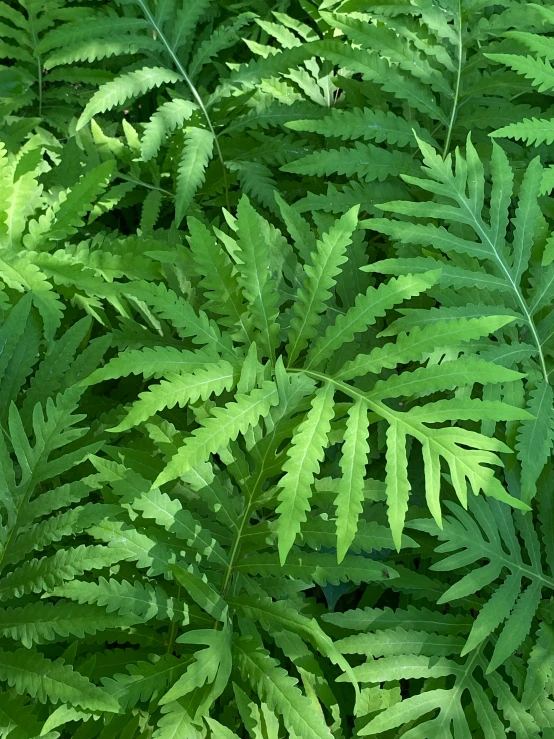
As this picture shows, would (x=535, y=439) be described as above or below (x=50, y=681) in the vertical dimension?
above

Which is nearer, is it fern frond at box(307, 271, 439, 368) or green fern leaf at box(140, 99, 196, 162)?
fern frond at box(307, 271, 439, 368)

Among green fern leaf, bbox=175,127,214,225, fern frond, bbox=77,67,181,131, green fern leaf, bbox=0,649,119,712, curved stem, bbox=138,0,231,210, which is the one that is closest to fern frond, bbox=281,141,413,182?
green fern leaf, bbox=175,127,214,225

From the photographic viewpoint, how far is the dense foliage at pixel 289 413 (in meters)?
1.44

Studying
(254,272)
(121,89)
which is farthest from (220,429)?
(121,89)

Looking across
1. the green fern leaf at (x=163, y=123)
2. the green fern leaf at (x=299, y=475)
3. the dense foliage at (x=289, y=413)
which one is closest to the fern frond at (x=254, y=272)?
the dense foliage at (x=289, y=413)

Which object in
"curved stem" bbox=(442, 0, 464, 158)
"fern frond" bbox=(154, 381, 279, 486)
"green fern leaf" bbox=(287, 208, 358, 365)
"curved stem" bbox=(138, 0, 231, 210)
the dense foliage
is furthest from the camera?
"curved stem" bbox=(138, 0, 231, 210)

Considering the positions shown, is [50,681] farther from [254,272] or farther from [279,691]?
[254,272]

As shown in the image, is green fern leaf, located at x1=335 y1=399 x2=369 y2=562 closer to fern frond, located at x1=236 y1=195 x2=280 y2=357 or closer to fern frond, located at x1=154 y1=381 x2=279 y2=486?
fern frond, located at x1=154 y1=381 x2=279 y2=486

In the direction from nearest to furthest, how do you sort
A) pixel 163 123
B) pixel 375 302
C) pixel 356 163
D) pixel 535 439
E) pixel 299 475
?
pixel 299 475 → pixel 375 302 → pixel 535 439 → pixel 356 163 → pixel 163 123

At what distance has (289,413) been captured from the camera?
5.12ft

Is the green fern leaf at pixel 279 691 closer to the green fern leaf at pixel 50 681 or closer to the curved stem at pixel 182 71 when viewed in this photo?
the green fern leaf at pixel 50 681

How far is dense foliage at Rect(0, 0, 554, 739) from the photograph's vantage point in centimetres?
144

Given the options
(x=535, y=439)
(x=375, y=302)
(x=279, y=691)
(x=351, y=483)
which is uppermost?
(x=375, y=302)

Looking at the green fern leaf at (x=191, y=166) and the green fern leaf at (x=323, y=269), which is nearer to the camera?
the green fern leaf at (x=323, y=269)
